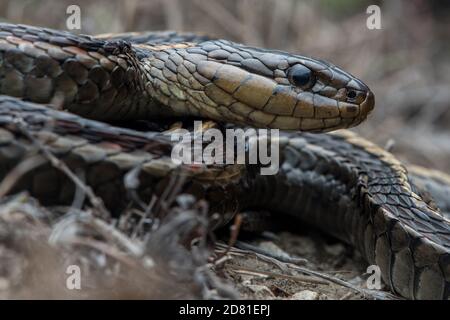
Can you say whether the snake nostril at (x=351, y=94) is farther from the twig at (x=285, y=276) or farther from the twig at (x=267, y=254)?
the twig at (x=285, y=276)

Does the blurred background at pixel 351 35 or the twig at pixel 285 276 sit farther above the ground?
the blurred background at pixel 351 35

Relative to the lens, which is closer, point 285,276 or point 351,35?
point 285,276

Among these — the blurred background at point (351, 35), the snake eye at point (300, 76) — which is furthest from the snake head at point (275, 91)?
the blurred background at point (351, 35)

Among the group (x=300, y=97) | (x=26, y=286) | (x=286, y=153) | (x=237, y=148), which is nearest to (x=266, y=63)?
(x=300, y=97)

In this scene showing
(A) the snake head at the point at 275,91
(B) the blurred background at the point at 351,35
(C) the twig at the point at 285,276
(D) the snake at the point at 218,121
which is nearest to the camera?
(D) the snake at the point at 218,121

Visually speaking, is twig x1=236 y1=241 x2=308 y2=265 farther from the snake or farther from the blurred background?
the blurred background

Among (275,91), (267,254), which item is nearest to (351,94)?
(275,91)

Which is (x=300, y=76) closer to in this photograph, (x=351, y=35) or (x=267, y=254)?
(x=267, y=254)
